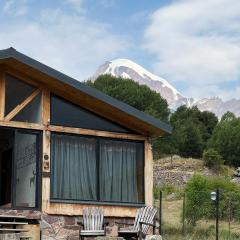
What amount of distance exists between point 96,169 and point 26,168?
53.9 inches

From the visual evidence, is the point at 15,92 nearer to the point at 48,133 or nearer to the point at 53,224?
the point at 48,133

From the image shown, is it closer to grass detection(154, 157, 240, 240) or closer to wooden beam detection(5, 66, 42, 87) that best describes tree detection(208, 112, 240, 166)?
grass detection(154, 157, 240, 240)

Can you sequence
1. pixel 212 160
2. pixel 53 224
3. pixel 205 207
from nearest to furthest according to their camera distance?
pixel 53 224
pixel 205 207
pixel 212 160

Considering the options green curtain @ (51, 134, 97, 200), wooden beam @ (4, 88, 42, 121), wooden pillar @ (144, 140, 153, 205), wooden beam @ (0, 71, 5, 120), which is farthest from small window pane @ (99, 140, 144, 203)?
wooden beam @ (0, 71, 5, 120)

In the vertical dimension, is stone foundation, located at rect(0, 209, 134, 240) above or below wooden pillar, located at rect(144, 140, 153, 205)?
below

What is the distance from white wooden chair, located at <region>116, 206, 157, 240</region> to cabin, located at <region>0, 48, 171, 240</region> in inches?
15.3

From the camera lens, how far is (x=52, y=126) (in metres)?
12.9

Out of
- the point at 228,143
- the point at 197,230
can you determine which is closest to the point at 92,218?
the point at 197,230

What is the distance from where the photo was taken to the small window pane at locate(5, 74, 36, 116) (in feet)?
41.6

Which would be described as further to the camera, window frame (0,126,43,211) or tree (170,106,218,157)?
tree (170,106,218,157)

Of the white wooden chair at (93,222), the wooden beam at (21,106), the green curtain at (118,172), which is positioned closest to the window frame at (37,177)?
the wooden beam at (21,106)

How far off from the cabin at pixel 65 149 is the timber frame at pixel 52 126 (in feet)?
0.06

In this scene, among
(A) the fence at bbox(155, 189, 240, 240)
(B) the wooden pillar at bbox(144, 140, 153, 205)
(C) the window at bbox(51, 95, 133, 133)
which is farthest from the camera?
(A) the fence at bbox(155, 189, 240, 240)

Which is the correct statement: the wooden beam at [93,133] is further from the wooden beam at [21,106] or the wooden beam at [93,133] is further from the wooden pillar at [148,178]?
the wooden beam at [21,106]
